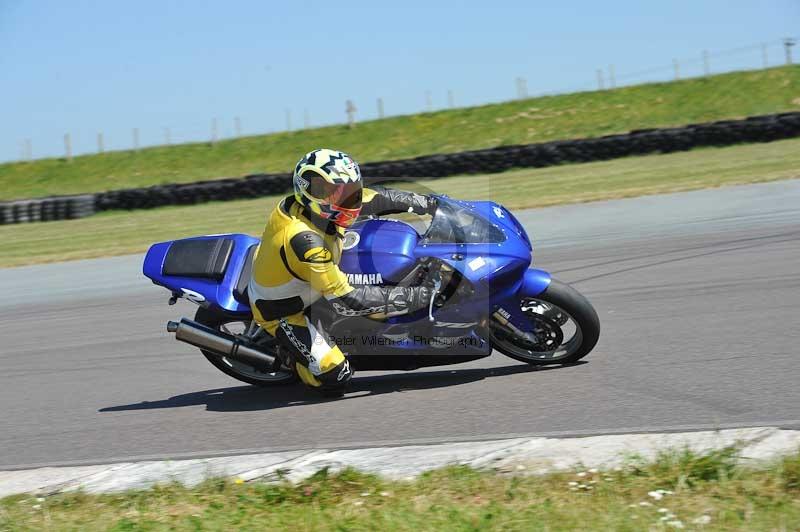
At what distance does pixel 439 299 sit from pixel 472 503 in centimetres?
223

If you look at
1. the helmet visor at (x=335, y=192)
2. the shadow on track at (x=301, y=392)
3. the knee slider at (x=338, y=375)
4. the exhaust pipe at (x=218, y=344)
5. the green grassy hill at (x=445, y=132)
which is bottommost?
the shadow on track at (x=301, y=392)

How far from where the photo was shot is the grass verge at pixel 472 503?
373cm

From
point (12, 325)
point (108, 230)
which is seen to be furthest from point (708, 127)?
point (12, 325)

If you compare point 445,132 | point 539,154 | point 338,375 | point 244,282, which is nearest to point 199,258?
point 244,282

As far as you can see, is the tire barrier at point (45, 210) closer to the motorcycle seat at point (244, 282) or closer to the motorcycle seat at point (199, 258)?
the motorcycle seat at point (199, 258)

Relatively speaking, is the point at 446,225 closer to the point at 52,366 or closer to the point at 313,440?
the point at 313,440

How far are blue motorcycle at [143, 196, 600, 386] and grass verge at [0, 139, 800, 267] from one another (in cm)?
891

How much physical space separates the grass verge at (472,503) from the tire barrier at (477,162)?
62.6 feet

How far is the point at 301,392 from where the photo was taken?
22.4 feet

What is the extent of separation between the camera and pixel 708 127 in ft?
75.9

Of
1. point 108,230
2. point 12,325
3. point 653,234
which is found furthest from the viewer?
point 108,230

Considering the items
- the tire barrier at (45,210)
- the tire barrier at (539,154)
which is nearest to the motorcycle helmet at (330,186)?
the tire barrier at (539,154)

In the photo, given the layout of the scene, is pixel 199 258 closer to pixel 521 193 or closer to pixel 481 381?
pixel 481 381

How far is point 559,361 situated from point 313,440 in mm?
1808
